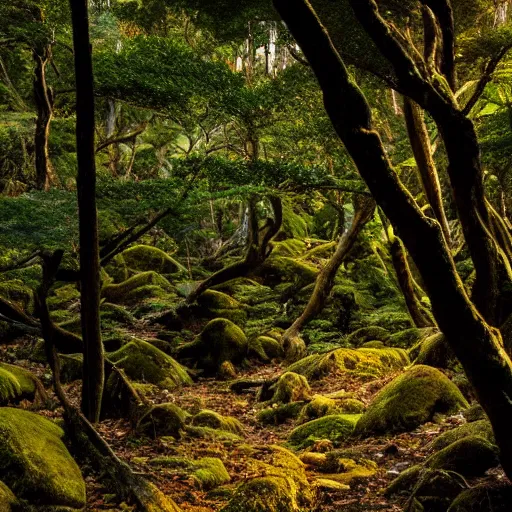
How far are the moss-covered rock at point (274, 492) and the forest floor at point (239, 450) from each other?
17cm

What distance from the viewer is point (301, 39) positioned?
3.52 m

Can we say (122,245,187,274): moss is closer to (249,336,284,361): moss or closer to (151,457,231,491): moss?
(249,336,284,361): moss

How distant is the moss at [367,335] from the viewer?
13352 millimetres

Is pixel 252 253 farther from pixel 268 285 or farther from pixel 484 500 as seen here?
pixel 484 500

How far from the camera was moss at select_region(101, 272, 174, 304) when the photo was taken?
642 inches

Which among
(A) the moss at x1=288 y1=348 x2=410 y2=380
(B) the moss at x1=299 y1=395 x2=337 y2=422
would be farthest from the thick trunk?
(B) the moss at x1=299 y1=395 x2=337 y2=422

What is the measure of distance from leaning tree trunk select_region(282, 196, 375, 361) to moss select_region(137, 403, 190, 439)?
19.2ft

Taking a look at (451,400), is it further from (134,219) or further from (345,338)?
(345,338)

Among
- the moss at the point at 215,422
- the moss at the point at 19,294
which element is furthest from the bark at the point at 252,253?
the moss at the point at 215,422

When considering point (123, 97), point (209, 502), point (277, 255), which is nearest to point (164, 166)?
point (277, 255)

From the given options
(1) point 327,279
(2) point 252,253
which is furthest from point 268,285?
(1) point 327,279

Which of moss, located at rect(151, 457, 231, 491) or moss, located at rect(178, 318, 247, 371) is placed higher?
moss, located at rect(151, 457, 231, 491)

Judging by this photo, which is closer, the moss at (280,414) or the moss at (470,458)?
the moss at (470,458)

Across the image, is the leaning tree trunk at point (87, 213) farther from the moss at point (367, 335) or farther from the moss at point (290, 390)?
the moss at point (367, 335)
